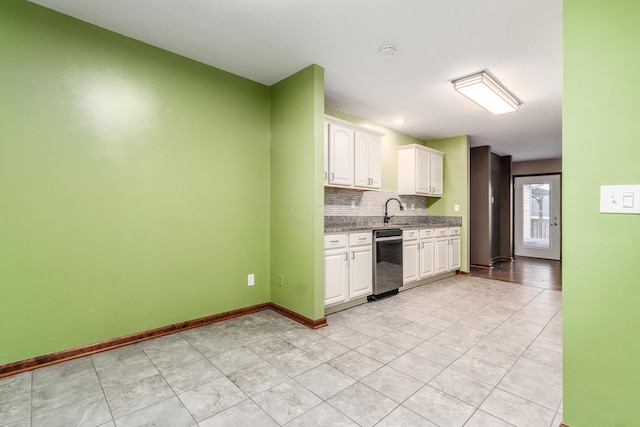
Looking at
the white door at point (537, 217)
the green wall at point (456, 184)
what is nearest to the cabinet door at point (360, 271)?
the green wall at point (456, 184)

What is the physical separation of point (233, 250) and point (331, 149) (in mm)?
1664

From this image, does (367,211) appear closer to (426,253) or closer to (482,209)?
(426,253)

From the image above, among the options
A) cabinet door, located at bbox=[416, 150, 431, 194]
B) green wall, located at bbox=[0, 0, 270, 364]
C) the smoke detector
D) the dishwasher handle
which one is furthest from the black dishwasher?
the smoke detector

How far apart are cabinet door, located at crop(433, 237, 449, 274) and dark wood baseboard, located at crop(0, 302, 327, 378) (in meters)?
2.75

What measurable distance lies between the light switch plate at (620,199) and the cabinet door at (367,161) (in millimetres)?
2730

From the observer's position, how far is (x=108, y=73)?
2.45 metres

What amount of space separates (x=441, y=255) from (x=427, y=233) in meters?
0.59

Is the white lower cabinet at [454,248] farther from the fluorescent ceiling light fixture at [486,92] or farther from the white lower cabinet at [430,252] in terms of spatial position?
the fluorescent ceiling light fixture at [486,92]

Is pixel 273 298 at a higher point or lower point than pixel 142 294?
lower

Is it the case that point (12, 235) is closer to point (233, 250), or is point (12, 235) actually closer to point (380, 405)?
point (233, 250)

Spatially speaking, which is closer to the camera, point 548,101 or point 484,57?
point 484,57

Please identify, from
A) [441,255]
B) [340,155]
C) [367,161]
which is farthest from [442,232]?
[340,155]

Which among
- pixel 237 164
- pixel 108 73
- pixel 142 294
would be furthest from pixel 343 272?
pixel 108 73

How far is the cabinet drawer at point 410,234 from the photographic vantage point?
4344 mm
